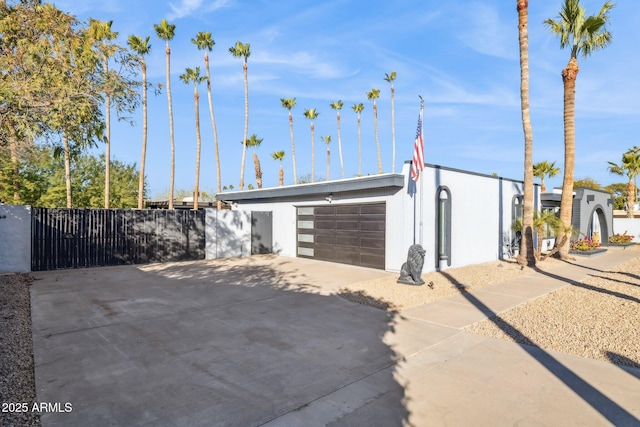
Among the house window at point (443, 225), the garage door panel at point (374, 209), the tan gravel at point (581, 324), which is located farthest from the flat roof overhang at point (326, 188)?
the tan gravel at point (581, 324)

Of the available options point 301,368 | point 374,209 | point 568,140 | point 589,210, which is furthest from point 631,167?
point 301,368

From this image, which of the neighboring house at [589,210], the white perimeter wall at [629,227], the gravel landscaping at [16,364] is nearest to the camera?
the gravel landscaping at [16,364]

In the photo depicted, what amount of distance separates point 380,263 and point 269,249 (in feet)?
23.2

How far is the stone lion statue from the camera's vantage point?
9.98m

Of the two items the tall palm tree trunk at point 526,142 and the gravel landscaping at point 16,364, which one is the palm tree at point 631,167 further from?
the gravel landscaping at point 16,364

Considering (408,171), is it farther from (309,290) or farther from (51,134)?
(51,134)

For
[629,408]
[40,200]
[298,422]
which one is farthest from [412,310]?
[40,200]

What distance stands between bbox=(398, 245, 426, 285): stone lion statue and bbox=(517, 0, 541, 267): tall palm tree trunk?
582cm

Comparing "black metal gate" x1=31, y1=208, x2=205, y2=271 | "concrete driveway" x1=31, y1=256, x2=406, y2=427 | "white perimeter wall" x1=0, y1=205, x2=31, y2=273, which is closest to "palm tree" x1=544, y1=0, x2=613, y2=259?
"concrete driveway" x1=31, y1=256, x2=406, y2=427

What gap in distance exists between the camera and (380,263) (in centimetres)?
1270

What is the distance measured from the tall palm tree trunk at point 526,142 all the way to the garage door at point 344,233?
5544 mm

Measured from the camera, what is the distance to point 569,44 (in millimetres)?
14430

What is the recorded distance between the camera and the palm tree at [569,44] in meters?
13.9

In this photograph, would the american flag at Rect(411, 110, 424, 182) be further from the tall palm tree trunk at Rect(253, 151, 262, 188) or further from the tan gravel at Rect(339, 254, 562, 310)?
the tall palm tree trunk at Rect(253, 151, 262, 188)
